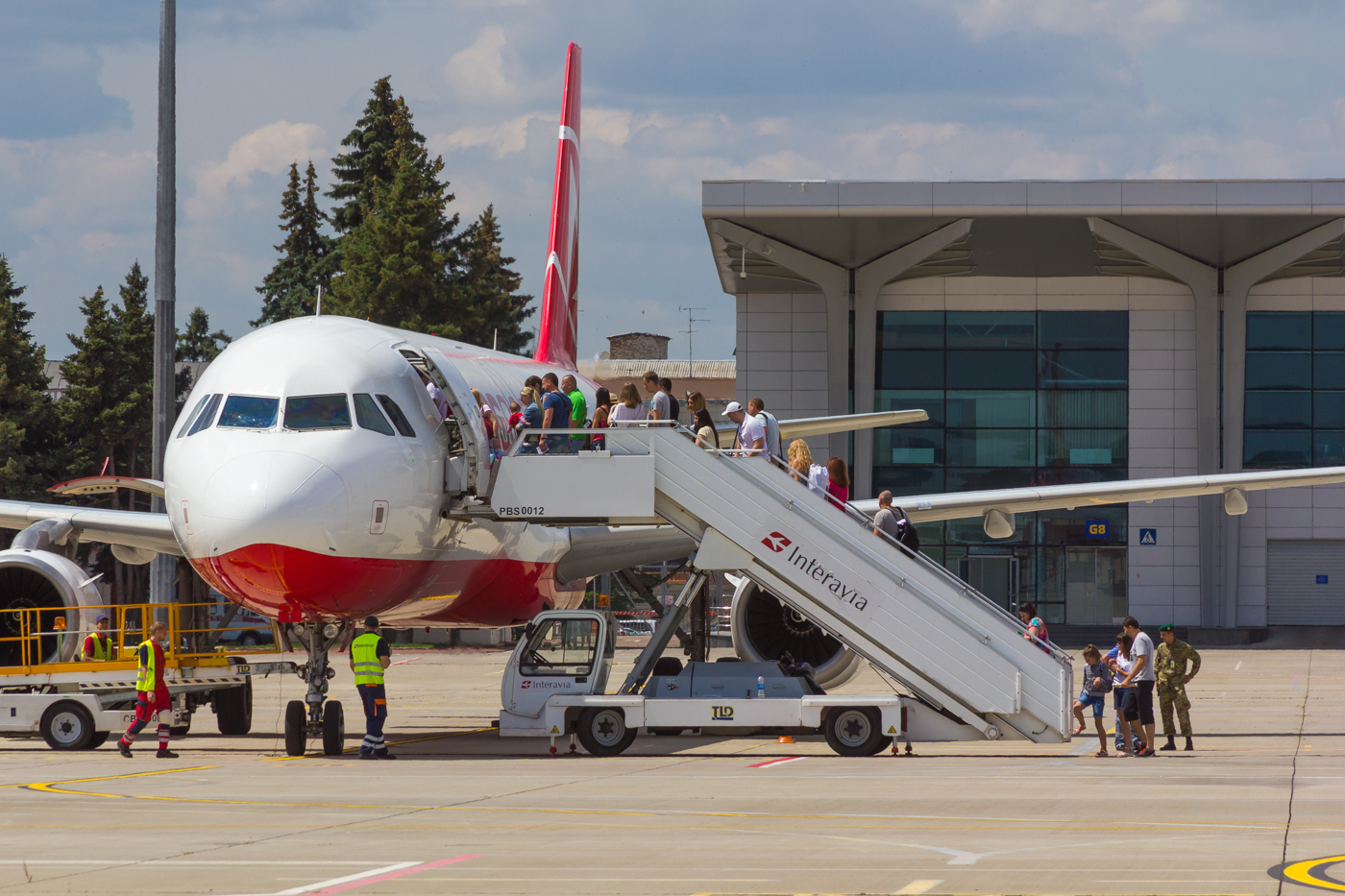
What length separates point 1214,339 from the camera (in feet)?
146

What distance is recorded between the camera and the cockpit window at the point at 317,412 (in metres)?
15.5

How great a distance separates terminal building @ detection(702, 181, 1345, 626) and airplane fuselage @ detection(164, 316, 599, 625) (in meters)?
27.3

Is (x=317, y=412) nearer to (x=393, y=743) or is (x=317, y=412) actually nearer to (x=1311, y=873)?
(x=393, y=743)

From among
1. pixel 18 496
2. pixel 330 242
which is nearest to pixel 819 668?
pixel 18 496

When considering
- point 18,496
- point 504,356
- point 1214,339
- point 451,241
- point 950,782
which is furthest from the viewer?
point 451,241

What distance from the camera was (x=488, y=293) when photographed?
68125mm

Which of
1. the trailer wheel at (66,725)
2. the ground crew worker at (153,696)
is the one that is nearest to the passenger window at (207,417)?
the ground crew worker at (153,696)

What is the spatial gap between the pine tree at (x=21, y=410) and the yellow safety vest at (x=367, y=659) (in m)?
39.4

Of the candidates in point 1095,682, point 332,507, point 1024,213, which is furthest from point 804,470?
point 1024,213

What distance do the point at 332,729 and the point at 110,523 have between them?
566 centimetres

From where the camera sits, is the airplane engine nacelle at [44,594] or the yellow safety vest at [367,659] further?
the airplane engine nacelle at [44,594]

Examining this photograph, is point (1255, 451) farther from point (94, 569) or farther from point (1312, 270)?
point (94, 569)

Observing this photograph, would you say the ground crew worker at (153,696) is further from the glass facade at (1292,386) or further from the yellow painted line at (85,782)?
the glass facade at (1292,386)

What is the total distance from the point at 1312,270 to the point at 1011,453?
10011 millimetres
